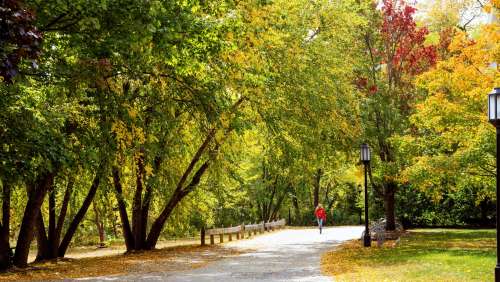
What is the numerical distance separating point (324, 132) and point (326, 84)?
1731 mm

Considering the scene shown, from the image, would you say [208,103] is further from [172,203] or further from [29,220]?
[172,203]

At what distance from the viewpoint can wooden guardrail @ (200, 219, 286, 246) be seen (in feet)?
95.6

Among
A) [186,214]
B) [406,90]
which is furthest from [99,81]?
[406,90]

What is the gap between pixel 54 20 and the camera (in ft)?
37.1

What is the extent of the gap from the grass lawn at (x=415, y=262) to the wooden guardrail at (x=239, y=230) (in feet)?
27.0

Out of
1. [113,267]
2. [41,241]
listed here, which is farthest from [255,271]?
[41,241]

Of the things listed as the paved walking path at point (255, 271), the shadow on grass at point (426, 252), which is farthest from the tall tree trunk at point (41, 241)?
the shadow on grass at point (426, 252)

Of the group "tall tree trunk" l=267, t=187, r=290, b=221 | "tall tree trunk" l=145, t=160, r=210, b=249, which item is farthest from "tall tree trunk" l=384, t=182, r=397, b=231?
"tall tree trunk" l=267, t=187, r=290, b=221

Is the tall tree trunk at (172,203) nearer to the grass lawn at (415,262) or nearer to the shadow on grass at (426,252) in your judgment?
the grass lawn at (415,262)

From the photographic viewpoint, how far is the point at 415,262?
16.5 meters

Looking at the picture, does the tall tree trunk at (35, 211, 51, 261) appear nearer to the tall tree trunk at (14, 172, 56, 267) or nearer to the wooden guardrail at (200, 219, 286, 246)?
the tall tree trunk at (14, 172, 56, 267)

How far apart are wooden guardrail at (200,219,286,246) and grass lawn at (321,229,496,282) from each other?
822cm

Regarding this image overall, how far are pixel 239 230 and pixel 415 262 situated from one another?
56.0ft

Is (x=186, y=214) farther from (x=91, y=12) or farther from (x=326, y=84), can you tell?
(x=91, y=12)
